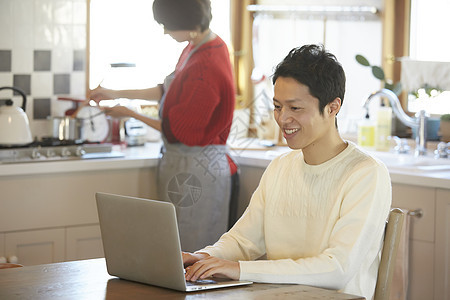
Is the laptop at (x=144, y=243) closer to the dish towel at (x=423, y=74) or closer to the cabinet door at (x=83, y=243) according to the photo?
the cabinet door at (x=83, y=243)

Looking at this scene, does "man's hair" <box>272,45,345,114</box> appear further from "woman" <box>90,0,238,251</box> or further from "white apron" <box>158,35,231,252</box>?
"white apron" <box>158,35,231,252</box>

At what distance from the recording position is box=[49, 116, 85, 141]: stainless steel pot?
3.48 metres

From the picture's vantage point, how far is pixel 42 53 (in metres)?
3.59

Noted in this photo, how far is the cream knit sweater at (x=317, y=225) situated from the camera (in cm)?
174

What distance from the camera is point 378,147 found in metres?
3.54

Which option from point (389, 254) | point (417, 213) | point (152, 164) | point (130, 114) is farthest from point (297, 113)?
point (152, 164)

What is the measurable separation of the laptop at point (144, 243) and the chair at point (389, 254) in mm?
359

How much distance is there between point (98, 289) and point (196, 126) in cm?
137

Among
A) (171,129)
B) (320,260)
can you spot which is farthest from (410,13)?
(320,260)

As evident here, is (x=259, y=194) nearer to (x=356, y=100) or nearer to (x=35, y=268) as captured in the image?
(x=35, y=268)

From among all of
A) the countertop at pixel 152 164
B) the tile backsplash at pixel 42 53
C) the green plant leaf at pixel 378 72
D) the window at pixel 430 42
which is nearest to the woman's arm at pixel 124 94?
the countertop at pixel 152 164

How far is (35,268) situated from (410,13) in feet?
8.36

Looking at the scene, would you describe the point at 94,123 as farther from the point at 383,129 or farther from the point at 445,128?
the point at 445,128

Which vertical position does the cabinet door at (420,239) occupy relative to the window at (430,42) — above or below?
below
